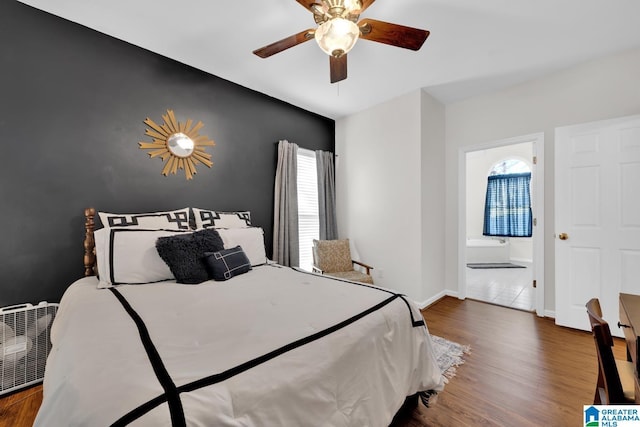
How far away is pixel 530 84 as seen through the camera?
313 cm

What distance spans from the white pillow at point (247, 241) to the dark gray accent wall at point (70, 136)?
27.0 inches

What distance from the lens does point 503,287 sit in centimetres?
425

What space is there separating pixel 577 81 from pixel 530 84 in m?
0.41

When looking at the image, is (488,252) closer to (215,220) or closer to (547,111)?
(547,111)

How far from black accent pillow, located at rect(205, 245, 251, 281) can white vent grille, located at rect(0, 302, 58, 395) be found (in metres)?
1.16

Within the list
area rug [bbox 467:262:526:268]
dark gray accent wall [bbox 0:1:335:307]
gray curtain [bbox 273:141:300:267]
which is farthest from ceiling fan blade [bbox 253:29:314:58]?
area rug [bbox 467:262:526:268]

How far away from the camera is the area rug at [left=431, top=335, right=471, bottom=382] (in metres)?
2.04

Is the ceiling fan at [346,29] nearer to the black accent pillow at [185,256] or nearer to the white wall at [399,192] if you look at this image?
the black accent pillow at [185,256]

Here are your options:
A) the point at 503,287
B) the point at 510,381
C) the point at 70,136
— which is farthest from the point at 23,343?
A: the point at 503,287

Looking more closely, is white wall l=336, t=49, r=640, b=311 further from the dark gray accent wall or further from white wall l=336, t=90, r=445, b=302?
the dark gray accent wall

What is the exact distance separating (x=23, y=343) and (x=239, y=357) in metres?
2.02

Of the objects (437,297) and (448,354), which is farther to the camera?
(437,297)

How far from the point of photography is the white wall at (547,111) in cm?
263

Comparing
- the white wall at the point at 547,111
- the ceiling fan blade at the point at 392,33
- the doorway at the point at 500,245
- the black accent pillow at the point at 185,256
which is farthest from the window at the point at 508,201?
the black accent pillow at the point at 185,256
